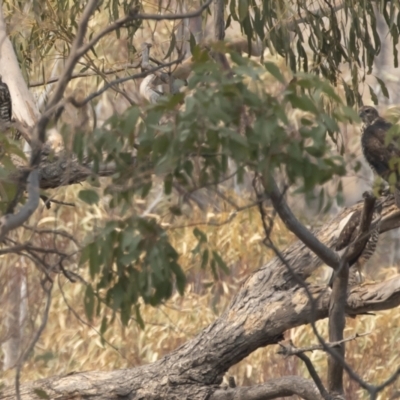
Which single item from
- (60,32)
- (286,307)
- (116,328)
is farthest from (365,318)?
(60,32)

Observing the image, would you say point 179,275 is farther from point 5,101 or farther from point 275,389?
point 5,101

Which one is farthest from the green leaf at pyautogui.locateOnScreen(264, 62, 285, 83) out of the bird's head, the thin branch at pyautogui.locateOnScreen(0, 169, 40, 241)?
the bird's head

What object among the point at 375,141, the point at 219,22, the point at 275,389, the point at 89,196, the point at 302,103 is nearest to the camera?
the point at 302,103

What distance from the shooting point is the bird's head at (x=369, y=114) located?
4.68 meters

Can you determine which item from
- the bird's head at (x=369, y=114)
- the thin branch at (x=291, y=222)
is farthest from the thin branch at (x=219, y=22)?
the bird's head at (x=369, y=114)

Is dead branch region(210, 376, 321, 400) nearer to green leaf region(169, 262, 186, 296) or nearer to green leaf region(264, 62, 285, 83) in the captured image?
green leaf region(169, 262, 186, 296)

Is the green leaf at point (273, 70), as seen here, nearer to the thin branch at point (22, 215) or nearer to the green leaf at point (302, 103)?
the green leaf at point (302, 103)

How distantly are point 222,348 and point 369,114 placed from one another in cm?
159

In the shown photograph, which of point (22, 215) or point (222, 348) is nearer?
point (22, 215)

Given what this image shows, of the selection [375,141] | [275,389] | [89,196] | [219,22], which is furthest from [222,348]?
[89,196]

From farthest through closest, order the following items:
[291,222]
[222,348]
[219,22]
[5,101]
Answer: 1. [5,101]
2. [222,348]
3. [219,22]
4. [291,222]

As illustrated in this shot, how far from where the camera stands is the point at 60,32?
3996mm

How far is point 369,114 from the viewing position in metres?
4.70

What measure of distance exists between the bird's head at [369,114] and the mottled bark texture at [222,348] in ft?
3.66
